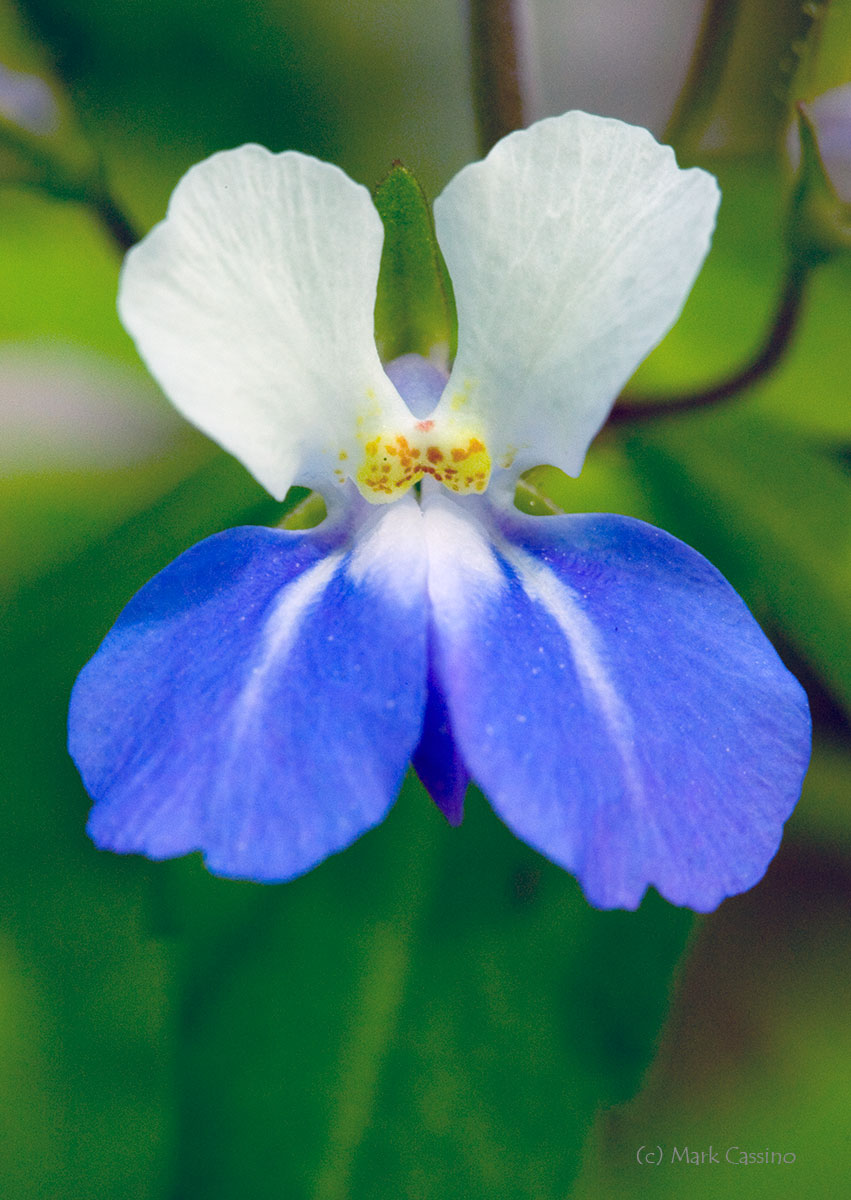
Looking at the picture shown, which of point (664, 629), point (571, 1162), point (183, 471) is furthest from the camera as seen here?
point (183, 471)

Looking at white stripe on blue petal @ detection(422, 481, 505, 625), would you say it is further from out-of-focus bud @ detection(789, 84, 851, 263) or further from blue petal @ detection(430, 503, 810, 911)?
out-of-focus bud @ detection(789, 84, 851, 263)

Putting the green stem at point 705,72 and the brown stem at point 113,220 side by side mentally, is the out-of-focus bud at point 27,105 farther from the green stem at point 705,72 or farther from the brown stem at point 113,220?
the green stem at point 705,72

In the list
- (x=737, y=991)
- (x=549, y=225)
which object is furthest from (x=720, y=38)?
(x=737, y=991)

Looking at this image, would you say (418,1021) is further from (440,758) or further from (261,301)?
(261,301)

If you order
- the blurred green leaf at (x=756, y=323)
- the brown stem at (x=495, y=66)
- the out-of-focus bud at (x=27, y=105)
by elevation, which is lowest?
the blurred green leaf at (x=756, y=323)

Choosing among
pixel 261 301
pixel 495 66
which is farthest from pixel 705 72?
pixel 261 301

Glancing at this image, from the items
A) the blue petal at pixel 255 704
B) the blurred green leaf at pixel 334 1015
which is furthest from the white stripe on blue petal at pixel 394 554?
the blurred green leaf at pixel 334 1015

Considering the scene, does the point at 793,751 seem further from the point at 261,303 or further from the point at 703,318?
the point at 703,318
